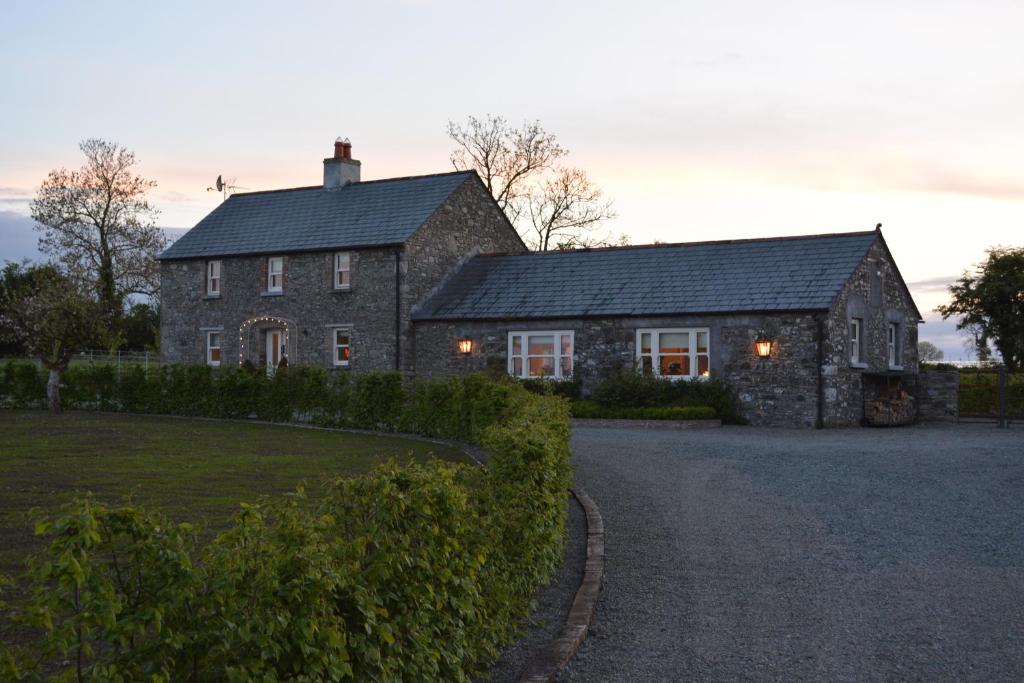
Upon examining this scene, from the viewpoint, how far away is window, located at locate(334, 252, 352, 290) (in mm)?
35594

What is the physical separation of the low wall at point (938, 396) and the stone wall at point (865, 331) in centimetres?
48

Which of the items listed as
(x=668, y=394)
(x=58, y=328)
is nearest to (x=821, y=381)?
(x=668, y=394)

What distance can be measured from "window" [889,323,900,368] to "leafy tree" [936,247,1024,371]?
25253 mm

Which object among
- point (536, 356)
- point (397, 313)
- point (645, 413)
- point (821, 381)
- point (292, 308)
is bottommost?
point (645, 413)

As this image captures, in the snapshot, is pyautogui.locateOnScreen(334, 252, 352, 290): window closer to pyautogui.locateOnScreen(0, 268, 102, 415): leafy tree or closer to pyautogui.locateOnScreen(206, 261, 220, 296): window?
pyautogui.locateOnScreen(206, 261, 220, 296): window

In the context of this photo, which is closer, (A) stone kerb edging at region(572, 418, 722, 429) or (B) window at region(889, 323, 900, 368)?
(A) stone kerb edging at region(572, 418, 722, 429)

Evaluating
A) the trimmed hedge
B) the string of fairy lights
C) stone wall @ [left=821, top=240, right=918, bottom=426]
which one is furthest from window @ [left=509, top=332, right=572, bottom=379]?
the string of fairy lights

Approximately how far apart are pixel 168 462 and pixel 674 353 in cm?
1680

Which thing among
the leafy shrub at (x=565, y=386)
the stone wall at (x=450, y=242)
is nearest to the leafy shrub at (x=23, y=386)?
the stone wall at (x=450, y=242)

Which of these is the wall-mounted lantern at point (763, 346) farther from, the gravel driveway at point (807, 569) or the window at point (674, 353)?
the gravel driveway at point (807, 569)

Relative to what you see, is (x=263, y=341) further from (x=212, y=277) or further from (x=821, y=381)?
(x=821, y=381)

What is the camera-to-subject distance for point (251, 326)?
37531 millimetres

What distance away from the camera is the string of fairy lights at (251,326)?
1450 inches

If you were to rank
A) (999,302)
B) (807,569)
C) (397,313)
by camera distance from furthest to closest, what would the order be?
1. (999,302)
2. (397,313)
3. (807,569)
